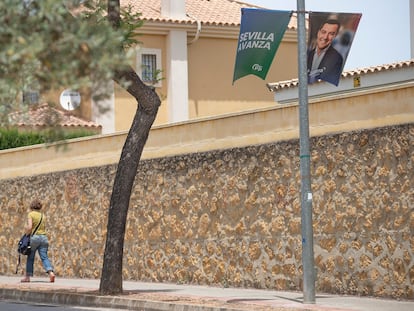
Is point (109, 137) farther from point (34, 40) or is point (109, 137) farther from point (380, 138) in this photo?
point (34, 40)

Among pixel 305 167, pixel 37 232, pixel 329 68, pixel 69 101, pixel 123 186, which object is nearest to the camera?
pixel 305 167

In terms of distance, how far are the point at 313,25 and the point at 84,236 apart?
32.9 feet

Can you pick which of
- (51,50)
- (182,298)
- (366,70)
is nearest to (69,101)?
(366,70)

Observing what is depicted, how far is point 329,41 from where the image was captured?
17.9 meters

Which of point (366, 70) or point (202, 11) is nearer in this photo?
point (366, 70)

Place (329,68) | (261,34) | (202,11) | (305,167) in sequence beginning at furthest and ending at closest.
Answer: (202,11)
(329,68)
(261,34)
(305,167)

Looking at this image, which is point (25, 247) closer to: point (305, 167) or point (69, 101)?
point (305, 167)

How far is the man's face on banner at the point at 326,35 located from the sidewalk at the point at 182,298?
3973 mm

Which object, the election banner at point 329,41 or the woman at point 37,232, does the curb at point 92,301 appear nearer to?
the woman at point 37,232

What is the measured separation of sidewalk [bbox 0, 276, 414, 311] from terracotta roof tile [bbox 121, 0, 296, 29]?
15.0 m

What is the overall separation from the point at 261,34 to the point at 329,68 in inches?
48.8

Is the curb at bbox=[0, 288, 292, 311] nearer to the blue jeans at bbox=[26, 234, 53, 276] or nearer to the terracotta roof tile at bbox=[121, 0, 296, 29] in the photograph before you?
the blue jeans at bbox=[26, 234, 53, 276]

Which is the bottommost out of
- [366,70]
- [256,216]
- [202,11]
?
[256,216]

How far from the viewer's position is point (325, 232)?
19.3m
